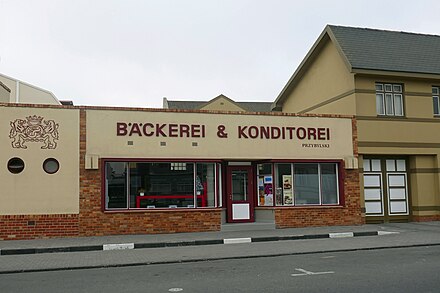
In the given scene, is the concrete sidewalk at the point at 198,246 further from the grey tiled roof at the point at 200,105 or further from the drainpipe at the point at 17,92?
the grey tiled roof at the point at 200,105

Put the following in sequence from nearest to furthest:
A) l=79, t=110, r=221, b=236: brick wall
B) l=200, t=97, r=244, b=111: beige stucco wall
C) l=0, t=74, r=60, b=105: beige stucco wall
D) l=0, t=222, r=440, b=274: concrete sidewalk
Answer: l=0, t=222, r=440, b=274: concrete sidewalk
l=79, t=110, r=221, b=236: brick wall
l=0, t=74, r=60, b=105: beige stucco wall
l=200, t=97, r=244, b=111: beige stucco wall

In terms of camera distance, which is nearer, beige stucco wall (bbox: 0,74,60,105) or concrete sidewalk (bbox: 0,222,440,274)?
concrete sidewalk (bbox: 0,222,440,274)

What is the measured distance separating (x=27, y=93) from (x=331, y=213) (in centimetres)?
2419

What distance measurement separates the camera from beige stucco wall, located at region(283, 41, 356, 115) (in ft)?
62.3

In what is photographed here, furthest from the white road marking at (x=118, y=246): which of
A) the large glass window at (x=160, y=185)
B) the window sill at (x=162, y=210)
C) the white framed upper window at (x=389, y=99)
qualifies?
the white framed upper window at (x=389, y=99)

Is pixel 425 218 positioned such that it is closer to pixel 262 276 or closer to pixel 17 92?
pixel 262 276

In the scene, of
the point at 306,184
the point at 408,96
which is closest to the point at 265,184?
the point at 306,184

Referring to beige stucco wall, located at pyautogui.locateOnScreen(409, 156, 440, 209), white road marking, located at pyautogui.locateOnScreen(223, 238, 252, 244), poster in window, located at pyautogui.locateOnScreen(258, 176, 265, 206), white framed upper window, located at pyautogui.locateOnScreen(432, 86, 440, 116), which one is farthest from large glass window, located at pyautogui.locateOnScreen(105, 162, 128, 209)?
white framed upper window, located at pyautogui.locateOnScreen(432, 86, 440, 116)

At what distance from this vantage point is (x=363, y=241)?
13.9 meters

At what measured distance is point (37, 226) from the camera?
1474 cm

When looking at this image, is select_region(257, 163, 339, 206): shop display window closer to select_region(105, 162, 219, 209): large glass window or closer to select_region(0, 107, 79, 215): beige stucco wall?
select_region(105, 162, 219, 209): large glass window

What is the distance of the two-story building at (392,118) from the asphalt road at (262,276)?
25.7 ft

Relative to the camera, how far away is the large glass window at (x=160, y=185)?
15648mm

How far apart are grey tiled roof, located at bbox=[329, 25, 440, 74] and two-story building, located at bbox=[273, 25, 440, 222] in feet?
0.15
